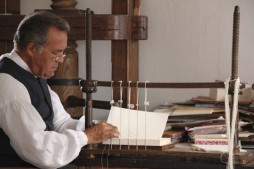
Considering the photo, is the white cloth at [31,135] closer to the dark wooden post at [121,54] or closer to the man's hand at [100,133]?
the man's hand at [100,133]

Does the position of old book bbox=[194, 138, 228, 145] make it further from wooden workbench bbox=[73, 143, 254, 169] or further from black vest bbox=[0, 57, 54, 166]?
black vest bbox=[0, 57, 54, 166]

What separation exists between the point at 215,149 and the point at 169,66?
135 cm

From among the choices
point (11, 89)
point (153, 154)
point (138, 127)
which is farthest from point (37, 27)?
point (153, 154)

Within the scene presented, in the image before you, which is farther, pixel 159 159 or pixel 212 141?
pixel 212 141

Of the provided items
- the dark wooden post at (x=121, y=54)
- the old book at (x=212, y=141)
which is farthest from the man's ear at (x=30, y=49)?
the dark wooden post at (x=121, y=54)

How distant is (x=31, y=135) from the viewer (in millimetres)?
2705

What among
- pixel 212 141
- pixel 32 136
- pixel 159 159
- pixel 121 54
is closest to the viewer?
pixel 32 136

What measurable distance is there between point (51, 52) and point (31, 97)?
0.69ft

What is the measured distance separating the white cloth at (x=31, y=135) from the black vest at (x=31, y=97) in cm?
7

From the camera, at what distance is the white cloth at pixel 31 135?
2709 millimetres

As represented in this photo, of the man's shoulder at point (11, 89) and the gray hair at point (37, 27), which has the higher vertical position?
the gray hair at point (37, 27)

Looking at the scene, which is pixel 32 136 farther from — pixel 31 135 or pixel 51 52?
pixel 51 52

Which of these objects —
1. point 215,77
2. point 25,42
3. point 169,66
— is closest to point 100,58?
point 169,66

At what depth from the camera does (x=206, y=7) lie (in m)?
3.99
